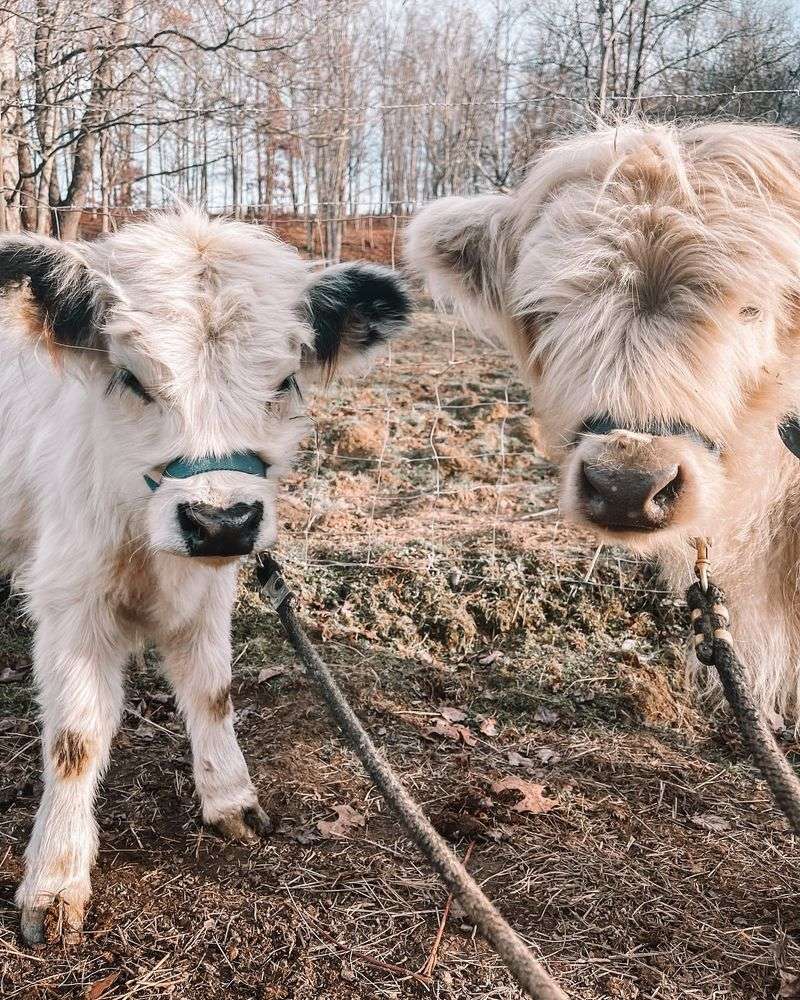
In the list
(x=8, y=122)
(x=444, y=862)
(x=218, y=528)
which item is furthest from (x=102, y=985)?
(x=8, y=122)

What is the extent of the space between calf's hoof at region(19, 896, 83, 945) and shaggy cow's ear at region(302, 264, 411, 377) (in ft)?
6.38

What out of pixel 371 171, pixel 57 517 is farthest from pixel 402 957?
pixel 371 171

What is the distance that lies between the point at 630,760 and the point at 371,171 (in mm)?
39255

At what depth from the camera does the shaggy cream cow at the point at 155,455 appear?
2.36 m

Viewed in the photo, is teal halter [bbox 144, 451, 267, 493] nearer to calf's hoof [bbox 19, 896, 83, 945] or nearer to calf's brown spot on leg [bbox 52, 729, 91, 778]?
calf's brown spot on leg [bbox 52, 729, 91, 778]

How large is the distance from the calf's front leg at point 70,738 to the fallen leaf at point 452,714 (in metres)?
1.62

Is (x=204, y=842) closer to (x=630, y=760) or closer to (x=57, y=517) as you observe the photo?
(x=57, y=517)

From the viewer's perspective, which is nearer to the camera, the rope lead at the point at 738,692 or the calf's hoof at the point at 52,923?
the rope lead at the point at 738,692

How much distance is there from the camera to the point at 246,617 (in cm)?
444

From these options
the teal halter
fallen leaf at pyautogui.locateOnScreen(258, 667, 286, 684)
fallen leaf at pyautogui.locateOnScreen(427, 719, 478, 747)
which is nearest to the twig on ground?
fallen leaf at pyautogui.locateOnScreen(427, 719, 478, 747)

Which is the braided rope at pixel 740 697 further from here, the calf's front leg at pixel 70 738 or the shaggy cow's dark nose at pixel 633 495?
the calf's front leg at pixel 70 738

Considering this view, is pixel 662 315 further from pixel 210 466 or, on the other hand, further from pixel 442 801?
pixel 442 801

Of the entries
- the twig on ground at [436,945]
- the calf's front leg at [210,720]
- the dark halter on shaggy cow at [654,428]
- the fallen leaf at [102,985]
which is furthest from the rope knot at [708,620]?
the fallen leaf at [102,985]

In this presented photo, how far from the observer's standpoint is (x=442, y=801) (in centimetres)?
316
